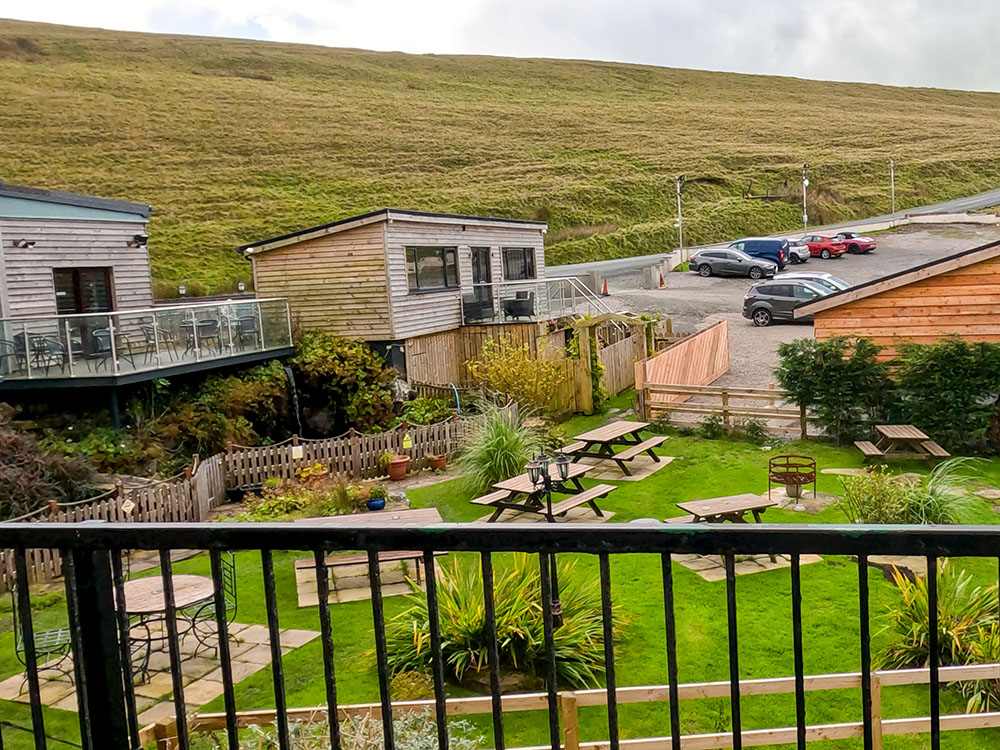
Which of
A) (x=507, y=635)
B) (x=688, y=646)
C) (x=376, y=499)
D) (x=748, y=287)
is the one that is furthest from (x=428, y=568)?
(x=748, y=287)

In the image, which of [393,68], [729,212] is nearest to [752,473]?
[729,212]

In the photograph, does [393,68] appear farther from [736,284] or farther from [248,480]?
[248,480]

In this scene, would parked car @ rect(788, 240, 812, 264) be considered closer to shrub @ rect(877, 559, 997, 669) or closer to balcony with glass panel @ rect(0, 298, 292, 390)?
balcony with glass panel @ rect(0, 298, 292, 390)

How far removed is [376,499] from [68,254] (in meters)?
10.6

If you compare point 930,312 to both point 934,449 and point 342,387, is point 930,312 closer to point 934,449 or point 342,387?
point 934,449

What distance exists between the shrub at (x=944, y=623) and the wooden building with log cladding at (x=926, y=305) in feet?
40.4

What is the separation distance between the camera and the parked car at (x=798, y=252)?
47656mm

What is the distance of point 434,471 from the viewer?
62.7 feet

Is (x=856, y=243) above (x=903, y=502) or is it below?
above

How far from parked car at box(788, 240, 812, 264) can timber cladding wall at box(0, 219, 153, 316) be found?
3396 cm

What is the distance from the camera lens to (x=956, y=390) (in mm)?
19062

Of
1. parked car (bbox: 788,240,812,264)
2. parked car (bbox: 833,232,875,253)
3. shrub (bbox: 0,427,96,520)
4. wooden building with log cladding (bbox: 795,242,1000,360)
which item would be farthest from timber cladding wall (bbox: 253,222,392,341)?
parked car (bbox: 833,232,875,253)

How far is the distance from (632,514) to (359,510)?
4.51 metres

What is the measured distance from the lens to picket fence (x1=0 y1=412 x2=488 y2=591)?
13.4m
